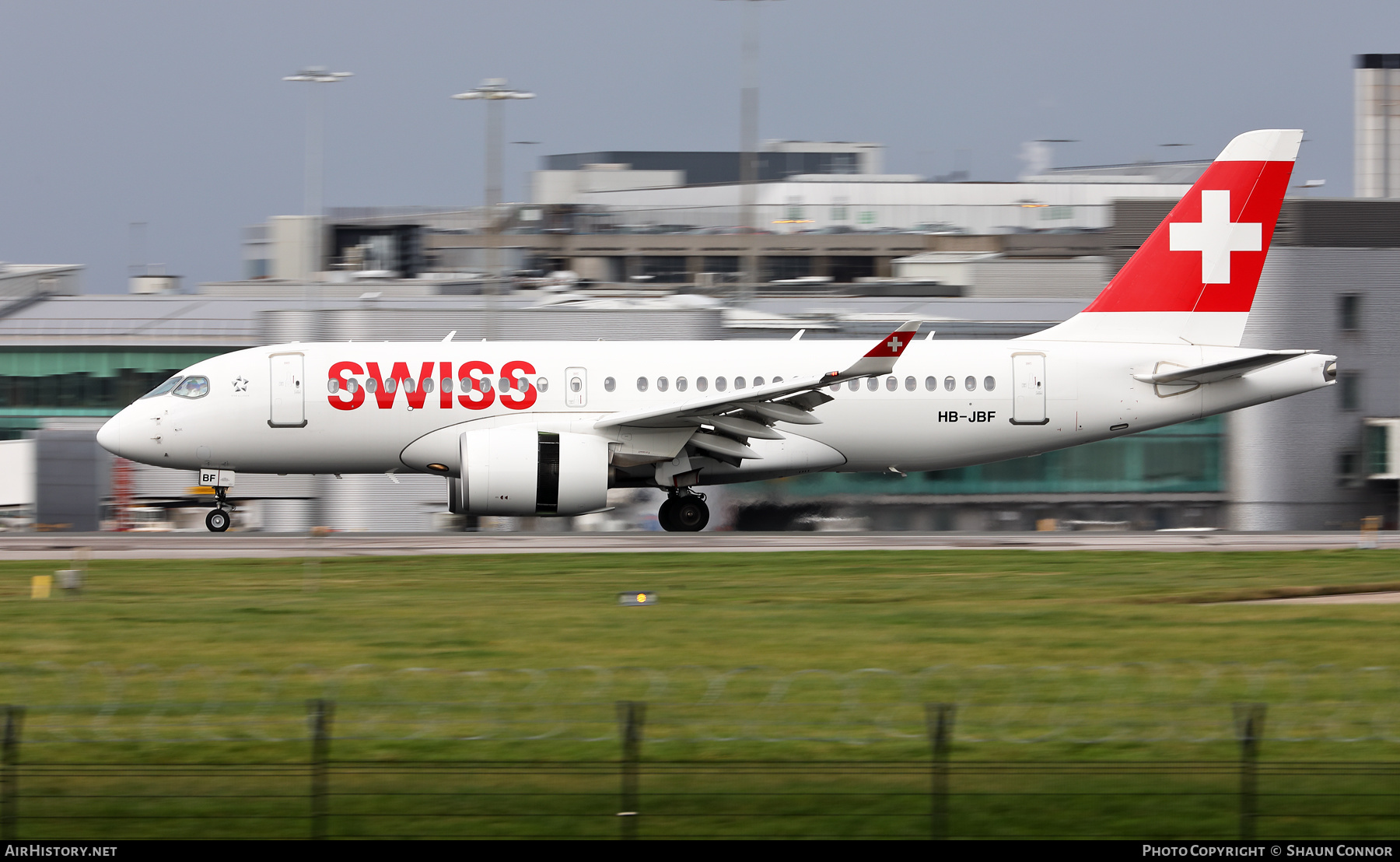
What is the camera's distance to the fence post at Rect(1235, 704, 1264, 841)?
7.54m

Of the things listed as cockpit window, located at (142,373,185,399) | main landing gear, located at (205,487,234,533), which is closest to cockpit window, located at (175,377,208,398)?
cockpit window, located at (142,373,185,399)

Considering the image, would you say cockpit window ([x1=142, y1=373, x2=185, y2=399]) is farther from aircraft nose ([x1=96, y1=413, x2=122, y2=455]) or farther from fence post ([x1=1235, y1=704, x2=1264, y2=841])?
fence post ([x1=1235, y1=704, x2=1264, y2=841])

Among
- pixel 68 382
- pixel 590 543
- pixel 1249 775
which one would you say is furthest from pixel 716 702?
pixel 68 382

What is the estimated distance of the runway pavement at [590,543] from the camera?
2317 cm

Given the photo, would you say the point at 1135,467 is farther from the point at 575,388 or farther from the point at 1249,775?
the point at 1249,775

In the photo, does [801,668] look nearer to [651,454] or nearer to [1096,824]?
[1096,824]

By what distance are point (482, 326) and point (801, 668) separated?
2422cm

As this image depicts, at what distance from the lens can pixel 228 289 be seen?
199 ft

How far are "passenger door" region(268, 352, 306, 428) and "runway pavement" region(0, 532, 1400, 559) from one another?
195cm

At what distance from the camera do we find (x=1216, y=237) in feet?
87.9

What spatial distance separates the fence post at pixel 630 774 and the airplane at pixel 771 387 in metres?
16.9

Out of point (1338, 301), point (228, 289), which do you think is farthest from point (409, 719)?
point (228, 289)

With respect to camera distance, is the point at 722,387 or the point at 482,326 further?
the point at 482,326

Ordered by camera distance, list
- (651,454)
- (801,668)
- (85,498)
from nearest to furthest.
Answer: (801,668), (651,454), (85,498)
